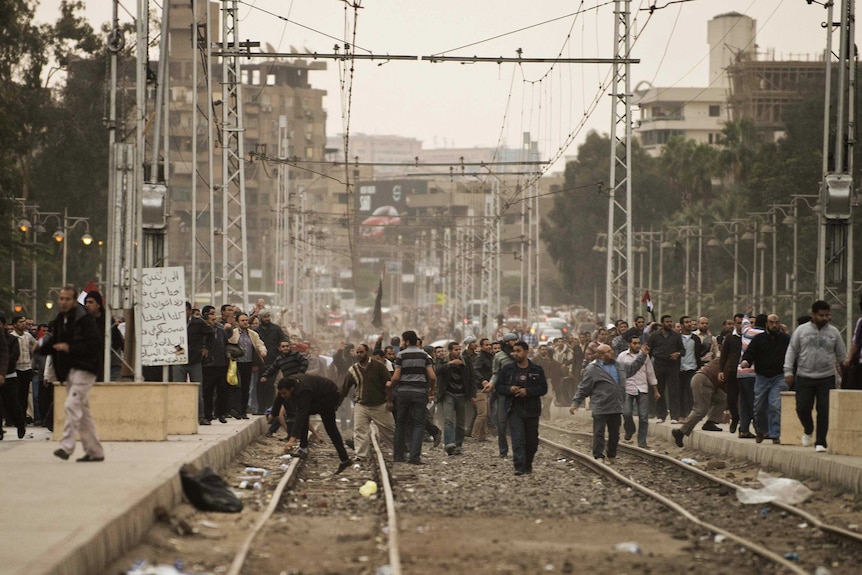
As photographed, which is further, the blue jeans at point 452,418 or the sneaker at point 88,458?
the blue jeans at point 452,418

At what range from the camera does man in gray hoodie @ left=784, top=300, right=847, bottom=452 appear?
18.3 metres

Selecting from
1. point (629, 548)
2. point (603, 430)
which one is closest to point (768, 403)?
point (603, 430)

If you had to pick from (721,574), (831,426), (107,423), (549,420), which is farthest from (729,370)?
(549,420)

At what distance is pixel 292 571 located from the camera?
1092 cm

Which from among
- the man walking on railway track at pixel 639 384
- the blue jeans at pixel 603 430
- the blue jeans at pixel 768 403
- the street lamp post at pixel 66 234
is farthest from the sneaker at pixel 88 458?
the street lamp post at pixel 66 234

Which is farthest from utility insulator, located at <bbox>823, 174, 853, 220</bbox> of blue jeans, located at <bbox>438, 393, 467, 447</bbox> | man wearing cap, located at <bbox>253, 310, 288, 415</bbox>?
man wearing cap, located at <bbox>253, 310, 288, 415</bbox>

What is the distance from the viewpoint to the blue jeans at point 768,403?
808 inches

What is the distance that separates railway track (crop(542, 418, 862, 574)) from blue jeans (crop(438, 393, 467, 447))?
→ 2.42 metres

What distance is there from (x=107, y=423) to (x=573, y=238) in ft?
304

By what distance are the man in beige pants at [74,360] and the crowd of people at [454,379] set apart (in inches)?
0.5

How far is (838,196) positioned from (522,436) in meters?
6.46

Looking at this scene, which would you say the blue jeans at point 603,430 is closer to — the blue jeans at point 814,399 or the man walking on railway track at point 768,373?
the man walking on railway track at point 768,373

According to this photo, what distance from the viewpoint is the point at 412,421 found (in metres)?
21.7

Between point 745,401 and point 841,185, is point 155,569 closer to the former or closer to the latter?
point 745,401
